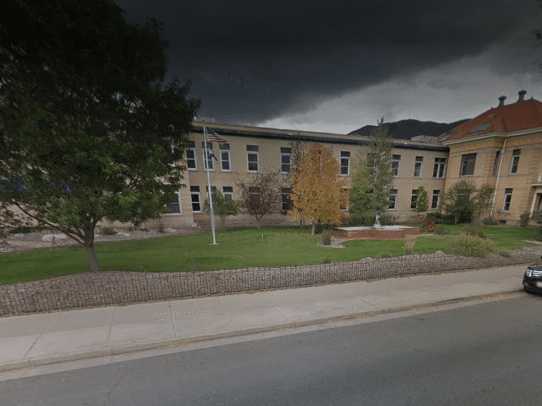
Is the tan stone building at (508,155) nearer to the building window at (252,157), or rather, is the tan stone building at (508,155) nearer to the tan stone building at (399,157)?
the tan stone building at (399,157)

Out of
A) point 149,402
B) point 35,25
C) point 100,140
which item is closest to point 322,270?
point 149,402

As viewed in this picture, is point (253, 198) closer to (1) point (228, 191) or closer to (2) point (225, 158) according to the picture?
(1) point (228, 191)

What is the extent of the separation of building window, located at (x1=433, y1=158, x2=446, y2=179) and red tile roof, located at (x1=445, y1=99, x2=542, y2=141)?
8.87 feet

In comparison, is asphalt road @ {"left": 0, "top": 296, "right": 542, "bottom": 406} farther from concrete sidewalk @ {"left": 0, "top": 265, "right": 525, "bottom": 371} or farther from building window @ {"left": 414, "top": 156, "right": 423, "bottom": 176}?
building window @ {"left": 414, "top": 156, "right": 423, "bottom": 176}

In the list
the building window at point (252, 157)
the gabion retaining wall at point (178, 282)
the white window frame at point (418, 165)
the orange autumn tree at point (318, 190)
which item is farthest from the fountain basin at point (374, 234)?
the white window frame at point (418, 165)

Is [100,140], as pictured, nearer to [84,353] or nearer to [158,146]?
[158,146]

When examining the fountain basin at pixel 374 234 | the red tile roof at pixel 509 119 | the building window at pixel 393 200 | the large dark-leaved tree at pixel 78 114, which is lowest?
the fountain basin at pixel 374 234

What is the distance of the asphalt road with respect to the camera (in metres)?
2.69

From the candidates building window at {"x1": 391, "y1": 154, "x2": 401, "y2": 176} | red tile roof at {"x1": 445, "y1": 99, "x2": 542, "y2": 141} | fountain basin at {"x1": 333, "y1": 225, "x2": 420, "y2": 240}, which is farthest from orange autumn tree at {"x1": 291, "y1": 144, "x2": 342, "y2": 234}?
red tile roof at {"x1": 445, "y1": 99, "x2": 542, "y2": 141}

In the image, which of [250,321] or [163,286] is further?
[163,286]

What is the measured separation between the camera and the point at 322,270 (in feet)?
21.6

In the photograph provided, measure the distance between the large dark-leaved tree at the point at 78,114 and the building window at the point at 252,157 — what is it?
14945 mm

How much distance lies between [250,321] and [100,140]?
15.9ft

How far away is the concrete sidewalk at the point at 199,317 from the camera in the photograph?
3.61 m
